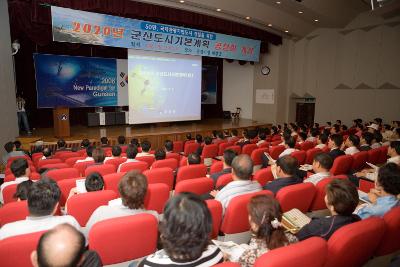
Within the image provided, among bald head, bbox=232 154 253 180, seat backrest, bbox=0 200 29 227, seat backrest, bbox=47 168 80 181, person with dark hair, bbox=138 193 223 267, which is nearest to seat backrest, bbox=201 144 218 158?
seat backrest, bbox=47 168 80 181

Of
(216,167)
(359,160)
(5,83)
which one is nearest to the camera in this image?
(216,167)

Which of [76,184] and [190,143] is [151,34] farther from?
[76,184]

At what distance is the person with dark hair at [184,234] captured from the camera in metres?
1.28

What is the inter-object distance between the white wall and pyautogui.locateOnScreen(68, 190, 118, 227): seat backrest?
5.88 m


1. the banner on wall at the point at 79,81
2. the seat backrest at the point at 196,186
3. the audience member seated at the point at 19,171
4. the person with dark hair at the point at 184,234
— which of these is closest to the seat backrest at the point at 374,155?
the seat backrest at the point at 196,186

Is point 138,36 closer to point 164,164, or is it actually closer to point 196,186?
point 164,164

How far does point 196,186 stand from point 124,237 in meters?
1.22

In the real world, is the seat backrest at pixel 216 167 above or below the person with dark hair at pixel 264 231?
below

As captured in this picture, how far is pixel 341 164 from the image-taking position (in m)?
4.10

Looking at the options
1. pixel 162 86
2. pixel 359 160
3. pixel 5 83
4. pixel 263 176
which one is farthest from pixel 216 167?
pixel 162 86

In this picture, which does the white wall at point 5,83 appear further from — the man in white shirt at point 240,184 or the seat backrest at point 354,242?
the seat backrest at point 354,242

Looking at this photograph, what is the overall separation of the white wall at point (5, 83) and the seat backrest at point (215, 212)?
6.84 m

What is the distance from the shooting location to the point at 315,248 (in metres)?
1.45

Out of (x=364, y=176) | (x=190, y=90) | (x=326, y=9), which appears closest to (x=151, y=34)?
(x=190, y=90)
